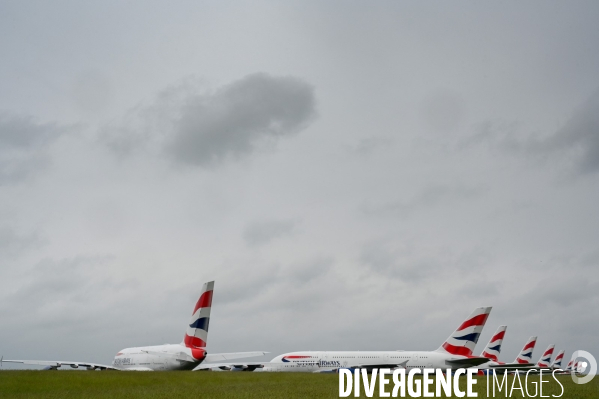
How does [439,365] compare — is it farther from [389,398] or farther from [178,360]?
[389,398]

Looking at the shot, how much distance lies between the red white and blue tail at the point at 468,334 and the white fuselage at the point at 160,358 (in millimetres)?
29984

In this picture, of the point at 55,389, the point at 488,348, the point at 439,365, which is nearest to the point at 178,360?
the point at 55,389

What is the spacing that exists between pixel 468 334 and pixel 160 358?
106 feet

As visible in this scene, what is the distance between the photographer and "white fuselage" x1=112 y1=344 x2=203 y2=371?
3909 cm

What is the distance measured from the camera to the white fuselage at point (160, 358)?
39094mm

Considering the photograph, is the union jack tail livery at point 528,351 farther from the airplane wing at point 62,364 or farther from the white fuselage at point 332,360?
the airplane wing at point 62,364

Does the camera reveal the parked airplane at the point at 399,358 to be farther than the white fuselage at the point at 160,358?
Yes

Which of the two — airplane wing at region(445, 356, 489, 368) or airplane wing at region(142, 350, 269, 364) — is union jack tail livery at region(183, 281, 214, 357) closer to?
airplane wing at region(142, 350, 269, 364)

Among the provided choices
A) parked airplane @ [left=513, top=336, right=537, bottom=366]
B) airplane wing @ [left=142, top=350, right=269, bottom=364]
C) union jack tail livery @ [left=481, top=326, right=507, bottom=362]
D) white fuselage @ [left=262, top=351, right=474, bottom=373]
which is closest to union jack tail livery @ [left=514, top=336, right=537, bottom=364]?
parked airplane @ [left=513, top=336, right=537, bottom=366]

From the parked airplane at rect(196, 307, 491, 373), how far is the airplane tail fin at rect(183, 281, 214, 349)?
11112 millimetres

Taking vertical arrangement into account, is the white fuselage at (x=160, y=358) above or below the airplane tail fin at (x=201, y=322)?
below

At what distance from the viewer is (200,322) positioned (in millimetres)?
40469

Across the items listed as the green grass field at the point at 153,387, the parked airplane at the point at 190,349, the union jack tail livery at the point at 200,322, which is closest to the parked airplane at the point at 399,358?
the parked airplane at the point at 190,349

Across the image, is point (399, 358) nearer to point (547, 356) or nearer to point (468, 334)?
point (468, 334)
